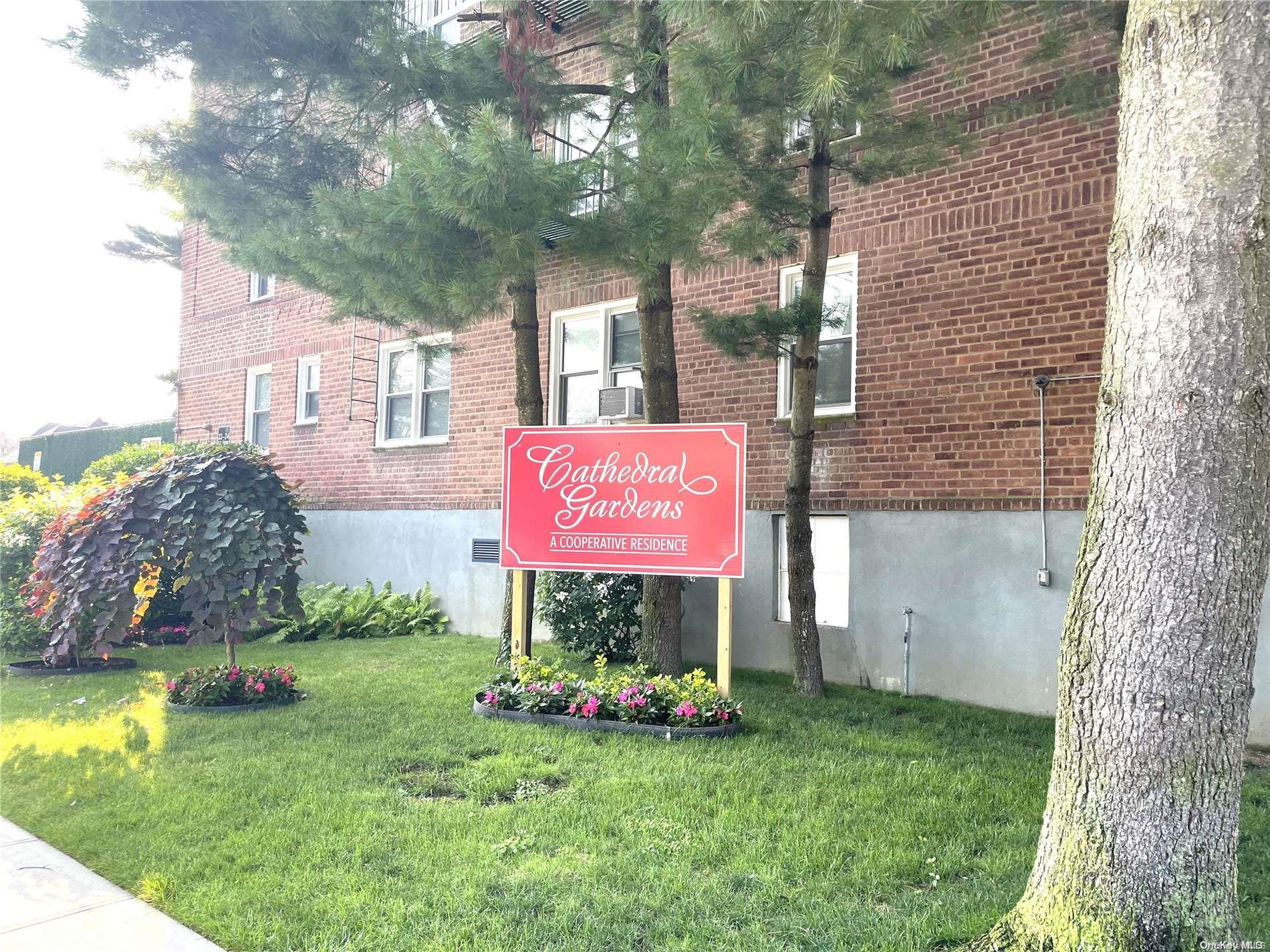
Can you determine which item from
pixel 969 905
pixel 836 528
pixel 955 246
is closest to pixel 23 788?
pixel 969 905

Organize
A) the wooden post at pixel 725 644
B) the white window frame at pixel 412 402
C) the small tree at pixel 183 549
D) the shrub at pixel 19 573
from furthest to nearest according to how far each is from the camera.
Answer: the white window frame at pixel 412 402 < the shrub at pixel 19 573 < the small tree at pixel 183 549 < the wooden post at pixel 725 644

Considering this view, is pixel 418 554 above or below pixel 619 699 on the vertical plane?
above

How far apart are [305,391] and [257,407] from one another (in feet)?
5.01

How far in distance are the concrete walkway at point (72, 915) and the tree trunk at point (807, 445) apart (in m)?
5.16

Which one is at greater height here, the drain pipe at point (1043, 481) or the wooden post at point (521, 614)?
the drain pipe at point (1043, 481)

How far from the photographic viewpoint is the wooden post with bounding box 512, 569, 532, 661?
781 cm

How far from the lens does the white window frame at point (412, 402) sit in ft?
41.9

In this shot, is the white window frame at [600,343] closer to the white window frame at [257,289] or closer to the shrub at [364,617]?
the shrub at [364,617]

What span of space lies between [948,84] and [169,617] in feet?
35.0

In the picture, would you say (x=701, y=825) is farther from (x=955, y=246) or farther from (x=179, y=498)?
(x=955, y=246)

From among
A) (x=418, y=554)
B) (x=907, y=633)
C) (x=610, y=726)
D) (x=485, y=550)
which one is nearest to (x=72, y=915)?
(x=610, y=726)

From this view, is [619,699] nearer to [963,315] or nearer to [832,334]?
[832,334]

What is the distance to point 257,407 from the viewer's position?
52.3 feet

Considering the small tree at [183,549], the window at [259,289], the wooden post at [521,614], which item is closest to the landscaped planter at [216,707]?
the small tree at [183,549]
